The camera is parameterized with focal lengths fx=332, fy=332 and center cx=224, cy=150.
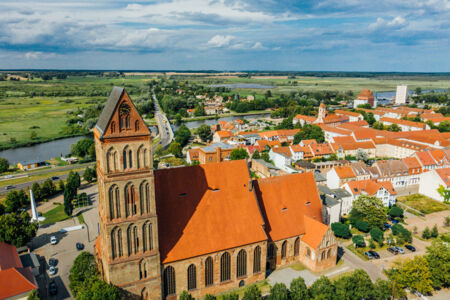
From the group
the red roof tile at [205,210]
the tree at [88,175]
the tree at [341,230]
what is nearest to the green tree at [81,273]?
the red roof tile at [205,210]

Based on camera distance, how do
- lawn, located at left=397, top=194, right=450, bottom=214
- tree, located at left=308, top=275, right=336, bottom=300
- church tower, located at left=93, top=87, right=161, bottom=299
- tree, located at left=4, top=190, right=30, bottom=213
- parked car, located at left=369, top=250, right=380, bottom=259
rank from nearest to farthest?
church tower, located at left=93, top=87, right=161, bottom=299
tree, located at left=308, top=275, right=336, bottom=300
parked car, located at left=369, top=250, right=380, bottom=259
tree, located at left=4, top=190, right=30, bottom=213
lawn, located at left=397, top=194, right=450, bottom=214

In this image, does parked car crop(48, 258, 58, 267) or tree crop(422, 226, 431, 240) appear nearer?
parked car crop(48, 258, 58, 267)

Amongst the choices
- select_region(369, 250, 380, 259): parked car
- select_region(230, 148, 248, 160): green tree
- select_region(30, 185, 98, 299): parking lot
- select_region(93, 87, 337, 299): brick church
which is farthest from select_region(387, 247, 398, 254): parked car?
select_region(230, 148, 248, 160): green tree

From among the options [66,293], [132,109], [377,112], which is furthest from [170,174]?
[377,112]

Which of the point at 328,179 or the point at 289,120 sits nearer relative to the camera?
the point at 328,179

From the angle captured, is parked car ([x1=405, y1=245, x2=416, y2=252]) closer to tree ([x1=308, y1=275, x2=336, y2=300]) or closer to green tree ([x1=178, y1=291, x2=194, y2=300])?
tree ([x1=308, y1=275, x2=336, y2=300])

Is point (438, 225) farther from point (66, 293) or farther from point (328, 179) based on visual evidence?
point (66, 293)

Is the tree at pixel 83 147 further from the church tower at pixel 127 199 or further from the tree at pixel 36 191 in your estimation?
the church tower at pixel 127 199
